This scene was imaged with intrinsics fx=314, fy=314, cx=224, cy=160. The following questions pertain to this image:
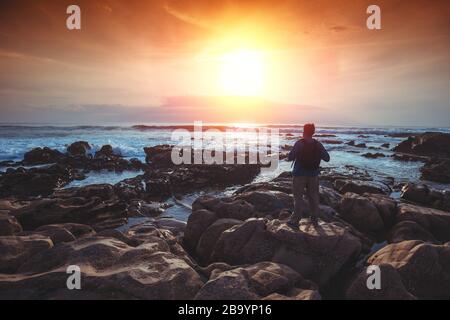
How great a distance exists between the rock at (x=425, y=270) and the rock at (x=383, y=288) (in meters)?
0.44

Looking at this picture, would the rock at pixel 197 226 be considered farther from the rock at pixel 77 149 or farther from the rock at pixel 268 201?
the rock at pixel 77 149

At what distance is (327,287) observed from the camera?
7277 millimetres

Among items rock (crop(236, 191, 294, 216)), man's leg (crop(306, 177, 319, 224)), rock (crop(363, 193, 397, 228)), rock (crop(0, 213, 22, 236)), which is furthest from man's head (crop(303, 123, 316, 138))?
rock (crop(0, 213, 22, 236))

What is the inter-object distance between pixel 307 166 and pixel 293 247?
7.05ft

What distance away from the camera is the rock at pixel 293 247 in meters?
7.30

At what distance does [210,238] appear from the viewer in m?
9.07

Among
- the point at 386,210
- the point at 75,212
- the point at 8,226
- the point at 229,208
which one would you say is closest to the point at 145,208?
the point at 75,212

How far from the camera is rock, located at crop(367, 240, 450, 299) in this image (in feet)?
21.7

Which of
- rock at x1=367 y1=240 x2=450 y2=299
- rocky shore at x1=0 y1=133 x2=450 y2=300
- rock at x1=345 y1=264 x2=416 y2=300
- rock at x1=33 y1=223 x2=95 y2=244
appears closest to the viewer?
rocky shore at x1=0 y1=133 x2=450 y2=300

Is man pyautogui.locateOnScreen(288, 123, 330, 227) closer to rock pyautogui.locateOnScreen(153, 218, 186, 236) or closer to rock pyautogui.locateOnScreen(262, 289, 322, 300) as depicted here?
rock pyautogui.locateOnScreen(262, 289, 322, 300)

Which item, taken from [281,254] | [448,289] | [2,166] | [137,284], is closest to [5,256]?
[137,284]

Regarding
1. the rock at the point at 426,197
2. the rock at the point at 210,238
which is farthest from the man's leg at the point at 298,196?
the rock at the point at 426,197

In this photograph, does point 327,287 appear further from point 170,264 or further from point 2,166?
point 2,166

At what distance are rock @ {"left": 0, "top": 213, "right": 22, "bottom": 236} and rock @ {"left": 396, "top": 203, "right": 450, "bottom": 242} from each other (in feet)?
40.0
